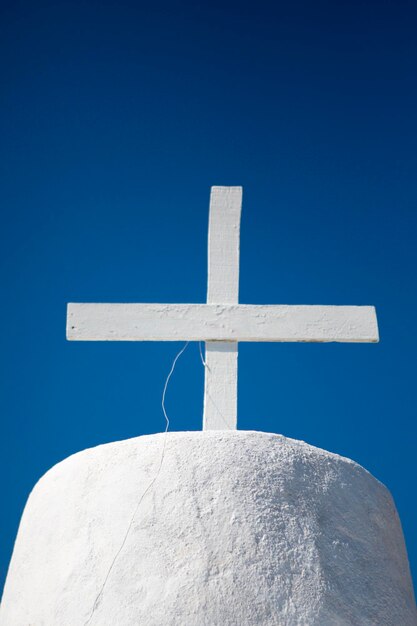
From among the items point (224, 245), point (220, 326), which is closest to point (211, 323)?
point (220, 326)

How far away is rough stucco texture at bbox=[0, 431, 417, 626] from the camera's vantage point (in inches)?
95.0

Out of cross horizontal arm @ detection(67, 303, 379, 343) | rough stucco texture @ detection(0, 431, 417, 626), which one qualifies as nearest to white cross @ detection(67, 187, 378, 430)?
cross horizontal arm @ detection(67, 303, 379, 343)

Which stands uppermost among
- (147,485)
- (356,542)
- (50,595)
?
(147,485)

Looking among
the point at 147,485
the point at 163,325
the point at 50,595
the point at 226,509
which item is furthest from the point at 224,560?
the point at 163,325

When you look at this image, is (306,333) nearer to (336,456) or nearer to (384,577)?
(336,456)

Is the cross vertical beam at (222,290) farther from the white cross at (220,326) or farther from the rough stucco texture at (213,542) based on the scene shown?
the rough stucco texture at (213,542)

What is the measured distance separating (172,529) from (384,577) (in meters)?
0.73

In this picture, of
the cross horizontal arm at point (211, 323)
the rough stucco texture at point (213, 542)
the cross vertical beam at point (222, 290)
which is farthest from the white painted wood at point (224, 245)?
the rough stucco texture at point (213, 542)

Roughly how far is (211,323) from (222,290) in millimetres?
200

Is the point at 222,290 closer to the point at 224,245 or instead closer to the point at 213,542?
the point at 224,245

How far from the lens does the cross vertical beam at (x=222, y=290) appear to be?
3.46 m

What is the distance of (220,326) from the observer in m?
3.52

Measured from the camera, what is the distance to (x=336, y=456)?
2.82 metres

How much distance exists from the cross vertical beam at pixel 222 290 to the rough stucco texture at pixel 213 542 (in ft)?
2.32
